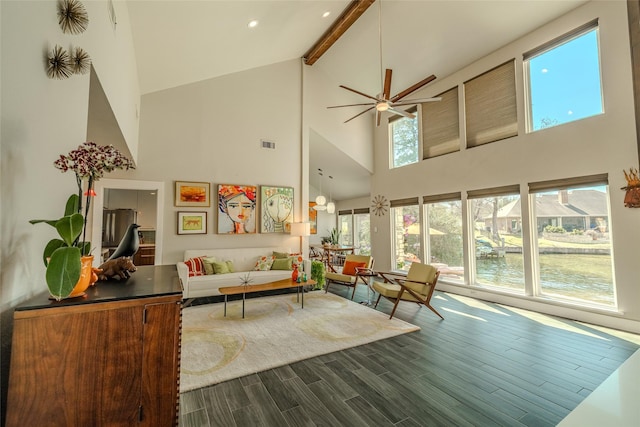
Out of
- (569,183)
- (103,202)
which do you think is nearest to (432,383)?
(569,183)

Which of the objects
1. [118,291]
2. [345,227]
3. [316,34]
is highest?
[316,34]

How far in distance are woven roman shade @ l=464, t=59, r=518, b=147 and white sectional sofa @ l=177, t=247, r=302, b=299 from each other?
191 inches

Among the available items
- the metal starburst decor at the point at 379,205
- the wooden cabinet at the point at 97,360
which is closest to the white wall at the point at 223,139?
the metal starburst decor at the point at 379,205

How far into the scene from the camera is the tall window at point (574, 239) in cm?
398

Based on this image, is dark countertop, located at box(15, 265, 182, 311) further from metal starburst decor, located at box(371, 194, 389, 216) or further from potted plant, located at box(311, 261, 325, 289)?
metal starburst decor, located at box(371, 194, 389, 216)

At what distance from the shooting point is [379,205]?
7.59m

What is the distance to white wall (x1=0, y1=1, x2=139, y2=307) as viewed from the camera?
1.08 metres

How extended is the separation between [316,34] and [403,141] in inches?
130

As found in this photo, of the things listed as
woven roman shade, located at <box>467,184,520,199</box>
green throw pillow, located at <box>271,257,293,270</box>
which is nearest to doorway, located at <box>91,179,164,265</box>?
green throw pillow, located at <box>271,257,293,270</box>

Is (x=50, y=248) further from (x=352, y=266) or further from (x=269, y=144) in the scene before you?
(x=269, y=144)

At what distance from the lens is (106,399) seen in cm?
122

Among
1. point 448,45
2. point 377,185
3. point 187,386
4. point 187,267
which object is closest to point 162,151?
point 187,267

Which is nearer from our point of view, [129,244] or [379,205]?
[129,244]

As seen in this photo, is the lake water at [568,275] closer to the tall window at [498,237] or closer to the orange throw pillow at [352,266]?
the tall window at [498,237]
